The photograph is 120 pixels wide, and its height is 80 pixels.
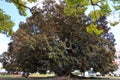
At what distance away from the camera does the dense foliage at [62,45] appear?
38781 millimetres

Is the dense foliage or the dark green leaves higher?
the dense foliage

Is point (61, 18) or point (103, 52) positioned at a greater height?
point (61, 18)

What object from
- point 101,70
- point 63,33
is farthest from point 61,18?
point 101,70

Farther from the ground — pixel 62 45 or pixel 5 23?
pixel 62 45

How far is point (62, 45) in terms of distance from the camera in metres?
39.2

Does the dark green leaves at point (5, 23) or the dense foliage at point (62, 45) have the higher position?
the dense foliage at point (62, 45)

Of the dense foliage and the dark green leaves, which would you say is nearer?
the dark green leaves

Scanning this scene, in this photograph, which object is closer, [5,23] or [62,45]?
[5,23]

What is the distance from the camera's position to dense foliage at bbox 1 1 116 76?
3878 centimetres

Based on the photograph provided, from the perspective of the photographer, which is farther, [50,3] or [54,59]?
[50,3]

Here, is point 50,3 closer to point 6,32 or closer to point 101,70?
point 101,70

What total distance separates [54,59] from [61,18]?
5.90 metres

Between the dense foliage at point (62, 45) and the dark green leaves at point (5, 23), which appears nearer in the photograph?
the dark green leaves at point (5, 23)

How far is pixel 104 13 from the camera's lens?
547 inches
